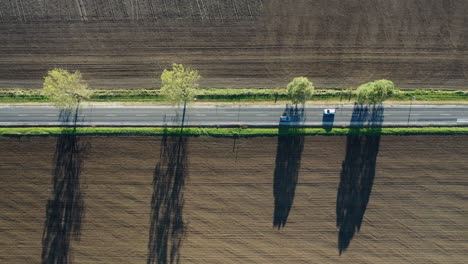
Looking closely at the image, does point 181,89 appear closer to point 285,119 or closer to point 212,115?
point 212,115

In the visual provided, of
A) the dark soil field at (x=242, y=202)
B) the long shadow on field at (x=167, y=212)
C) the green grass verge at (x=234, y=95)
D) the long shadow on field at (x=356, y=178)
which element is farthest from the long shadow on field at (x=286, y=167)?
the long shadow on field at (x=167, y=212)

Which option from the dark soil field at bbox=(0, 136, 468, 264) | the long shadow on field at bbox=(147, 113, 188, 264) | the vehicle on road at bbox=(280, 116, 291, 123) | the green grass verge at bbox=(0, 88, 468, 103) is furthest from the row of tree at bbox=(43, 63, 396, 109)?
the long shadow on field at bbox=(147, 113, 188, 264)

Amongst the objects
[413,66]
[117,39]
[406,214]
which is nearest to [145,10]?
[117,39]

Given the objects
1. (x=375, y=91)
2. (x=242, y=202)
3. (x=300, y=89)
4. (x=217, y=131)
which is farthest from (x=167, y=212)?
(x=375, y=91)

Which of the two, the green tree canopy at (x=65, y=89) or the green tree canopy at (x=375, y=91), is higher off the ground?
the green tree canopy at (x=375, y=91)

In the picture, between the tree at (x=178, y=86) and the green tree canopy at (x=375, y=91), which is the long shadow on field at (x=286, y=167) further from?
the tree at (x=178, y=86)

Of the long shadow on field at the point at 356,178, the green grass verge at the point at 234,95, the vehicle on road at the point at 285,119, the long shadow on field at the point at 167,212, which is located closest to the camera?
the long shadow on field at the point at 356,178

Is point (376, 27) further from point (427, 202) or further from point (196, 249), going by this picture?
point (196, 249)
